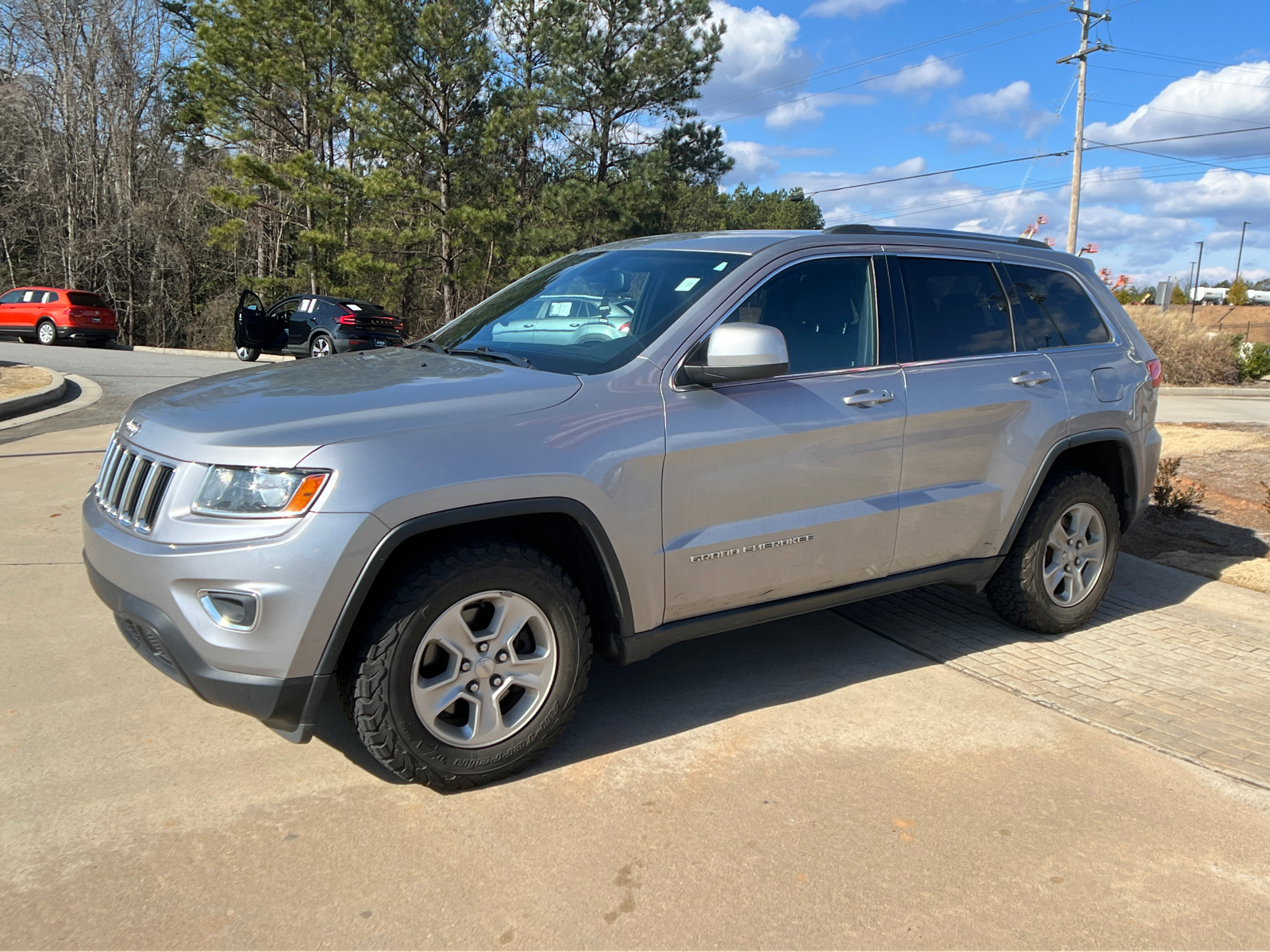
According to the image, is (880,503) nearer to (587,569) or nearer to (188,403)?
(587,569)

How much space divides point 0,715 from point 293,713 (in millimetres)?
1560

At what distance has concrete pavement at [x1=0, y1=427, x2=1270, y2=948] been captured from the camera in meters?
2.63

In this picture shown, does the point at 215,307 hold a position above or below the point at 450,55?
below

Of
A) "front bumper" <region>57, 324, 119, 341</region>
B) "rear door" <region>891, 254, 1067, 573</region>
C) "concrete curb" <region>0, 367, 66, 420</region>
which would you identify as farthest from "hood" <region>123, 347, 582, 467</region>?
"front bumper" <region>57, 324, 119, 341</region>

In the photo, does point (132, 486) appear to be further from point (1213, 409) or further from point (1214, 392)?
point (1214, 392)

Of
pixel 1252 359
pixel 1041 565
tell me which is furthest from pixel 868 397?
pixel 1252 359

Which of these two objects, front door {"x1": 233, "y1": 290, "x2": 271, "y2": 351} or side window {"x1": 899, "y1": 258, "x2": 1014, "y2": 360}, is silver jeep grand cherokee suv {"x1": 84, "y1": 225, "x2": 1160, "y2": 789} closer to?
side window {"x1": 899, "y1": 258, "x2": 1014, "y2": 360}

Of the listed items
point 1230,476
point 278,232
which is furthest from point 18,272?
point 1230,476

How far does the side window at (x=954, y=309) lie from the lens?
170 inches

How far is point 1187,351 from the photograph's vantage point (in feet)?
77.8

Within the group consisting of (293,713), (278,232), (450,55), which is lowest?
(293,713)

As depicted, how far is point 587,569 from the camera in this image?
343 centimetres

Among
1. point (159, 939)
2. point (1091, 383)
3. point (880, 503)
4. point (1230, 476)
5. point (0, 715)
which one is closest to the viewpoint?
point (159, 939)

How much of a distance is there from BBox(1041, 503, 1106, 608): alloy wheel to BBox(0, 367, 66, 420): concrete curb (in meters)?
11.0
